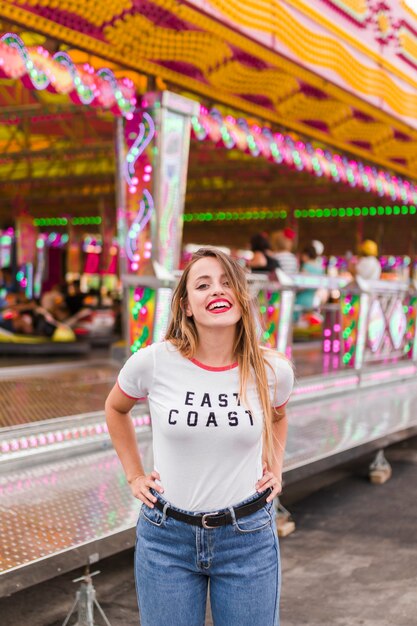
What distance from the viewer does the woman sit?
6.44 ft

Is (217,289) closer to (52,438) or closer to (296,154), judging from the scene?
(52,438)

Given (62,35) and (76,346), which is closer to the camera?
(62,35)

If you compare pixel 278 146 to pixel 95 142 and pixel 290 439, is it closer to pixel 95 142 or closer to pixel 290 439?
pixel 290 439

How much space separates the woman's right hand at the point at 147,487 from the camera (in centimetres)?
203

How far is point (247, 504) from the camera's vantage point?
2004mm

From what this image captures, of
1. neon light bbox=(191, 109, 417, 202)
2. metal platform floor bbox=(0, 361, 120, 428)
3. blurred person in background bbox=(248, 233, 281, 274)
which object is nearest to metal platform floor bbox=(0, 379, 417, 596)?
metal platform floor bbox=(0, 361, 120, 428)

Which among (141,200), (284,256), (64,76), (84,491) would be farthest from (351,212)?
(84,491)

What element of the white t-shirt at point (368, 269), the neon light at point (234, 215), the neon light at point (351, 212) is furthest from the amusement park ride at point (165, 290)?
the neon light at point (234, 215)

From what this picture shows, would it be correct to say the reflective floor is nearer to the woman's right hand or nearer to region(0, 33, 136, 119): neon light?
the woman's right hand

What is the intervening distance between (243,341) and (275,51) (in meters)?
4.26

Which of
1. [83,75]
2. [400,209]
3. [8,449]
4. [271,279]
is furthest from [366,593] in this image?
[400,209]

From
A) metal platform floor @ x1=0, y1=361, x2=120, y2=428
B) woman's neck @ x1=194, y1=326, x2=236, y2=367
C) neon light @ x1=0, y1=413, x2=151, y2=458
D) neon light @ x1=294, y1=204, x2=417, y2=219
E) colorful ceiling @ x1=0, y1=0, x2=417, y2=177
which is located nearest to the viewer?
woman's neck @ x1=194, y1=326, x2=236, y2=367

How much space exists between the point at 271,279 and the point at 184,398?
4.82 metres

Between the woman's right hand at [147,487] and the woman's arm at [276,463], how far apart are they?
26 centimetres
